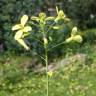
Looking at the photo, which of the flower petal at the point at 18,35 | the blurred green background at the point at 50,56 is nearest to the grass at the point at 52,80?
the blurred green background at the point at 50,56

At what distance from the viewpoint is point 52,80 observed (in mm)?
11031

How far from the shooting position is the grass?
10.3 m

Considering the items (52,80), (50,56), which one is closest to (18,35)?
(52,80)

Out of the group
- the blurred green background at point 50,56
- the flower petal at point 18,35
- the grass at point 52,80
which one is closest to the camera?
the flower petal at point 18,35

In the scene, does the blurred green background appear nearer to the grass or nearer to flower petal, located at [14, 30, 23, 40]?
the grass

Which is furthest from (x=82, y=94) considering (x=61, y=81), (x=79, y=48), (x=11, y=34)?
(x=11, y=34)

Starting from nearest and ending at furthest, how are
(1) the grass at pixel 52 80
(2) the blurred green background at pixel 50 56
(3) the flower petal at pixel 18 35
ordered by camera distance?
(3) the flower petal at pixel 18 35
(1) the grass at pixel 52 80
(2) the blurred green background at pixel 50 56

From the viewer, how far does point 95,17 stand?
54.3 feet

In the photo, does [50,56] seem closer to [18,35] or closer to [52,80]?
[52,80]

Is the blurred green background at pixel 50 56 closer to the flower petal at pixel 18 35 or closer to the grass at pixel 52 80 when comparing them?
the grass at pixel 52 80

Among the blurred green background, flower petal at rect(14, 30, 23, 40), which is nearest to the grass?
the blurred green background

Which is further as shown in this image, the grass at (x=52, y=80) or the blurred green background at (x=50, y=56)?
the blurred green background at (x=50, y=56)

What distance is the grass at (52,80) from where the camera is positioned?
10.3 metres

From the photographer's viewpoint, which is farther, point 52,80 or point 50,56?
point 50,56
